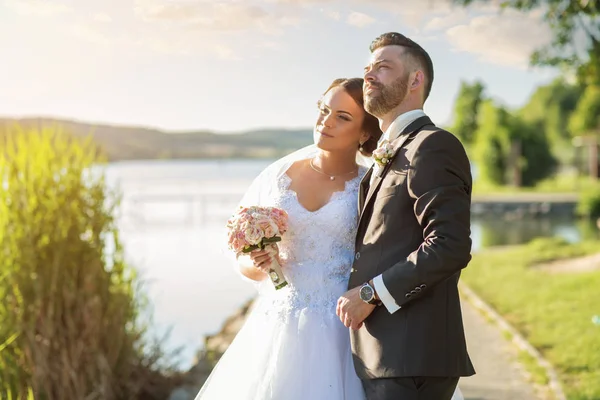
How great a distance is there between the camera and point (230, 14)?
3977 millimetres

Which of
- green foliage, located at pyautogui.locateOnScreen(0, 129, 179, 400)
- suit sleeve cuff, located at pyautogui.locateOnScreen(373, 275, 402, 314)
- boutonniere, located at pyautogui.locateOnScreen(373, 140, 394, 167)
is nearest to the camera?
suit sleeve cuff, located at pyautogui.locateOnScreen(373, 275, 402, 314)

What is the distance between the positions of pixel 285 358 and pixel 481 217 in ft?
78.1

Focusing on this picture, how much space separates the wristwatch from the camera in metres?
2.51

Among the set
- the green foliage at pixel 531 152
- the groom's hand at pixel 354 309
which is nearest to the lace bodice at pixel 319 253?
the groom's hand at pixel 354 309

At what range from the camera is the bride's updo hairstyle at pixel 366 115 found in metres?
3.10

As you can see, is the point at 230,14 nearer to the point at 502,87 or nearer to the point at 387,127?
the point at 387,127

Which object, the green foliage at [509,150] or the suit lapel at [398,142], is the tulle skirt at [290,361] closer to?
the suit lapel at [398,142]

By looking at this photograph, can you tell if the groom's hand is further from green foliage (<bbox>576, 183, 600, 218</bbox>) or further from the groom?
green foliage (<bbox>576, 183, 600, 218</bbox>)

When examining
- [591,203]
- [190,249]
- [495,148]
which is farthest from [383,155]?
[495,148]

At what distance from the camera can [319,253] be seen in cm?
310

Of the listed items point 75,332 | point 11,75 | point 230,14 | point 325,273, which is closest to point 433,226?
point 325,273

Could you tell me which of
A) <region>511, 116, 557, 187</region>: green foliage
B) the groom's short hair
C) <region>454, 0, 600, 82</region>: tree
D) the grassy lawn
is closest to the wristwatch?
the groom's short hair

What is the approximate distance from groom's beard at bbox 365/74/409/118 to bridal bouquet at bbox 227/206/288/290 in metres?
0.61

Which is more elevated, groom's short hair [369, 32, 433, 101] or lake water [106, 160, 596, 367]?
groom's short hair [369, 32, 433, 101]
